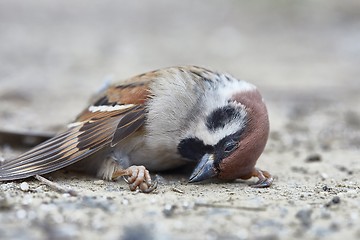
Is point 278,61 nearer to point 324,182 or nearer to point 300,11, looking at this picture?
point 300,11

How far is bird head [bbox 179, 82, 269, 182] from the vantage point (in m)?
4.49

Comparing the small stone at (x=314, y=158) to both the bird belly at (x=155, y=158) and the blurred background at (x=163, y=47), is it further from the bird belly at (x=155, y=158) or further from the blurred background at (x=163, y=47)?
the blurred background at (x=163, y=47)

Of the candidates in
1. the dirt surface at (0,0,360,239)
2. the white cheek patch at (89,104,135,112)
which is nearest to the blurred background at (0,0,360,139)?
the dirt surface at (0,0,360,239)

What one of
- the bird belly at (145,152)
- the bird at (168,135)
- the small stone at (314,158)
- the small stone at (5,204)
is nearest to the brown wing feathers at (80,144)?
the bird at (168,135)

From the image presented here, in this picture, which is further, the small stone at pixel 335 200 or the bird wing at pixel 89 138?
the bird wing at pixel 89 138

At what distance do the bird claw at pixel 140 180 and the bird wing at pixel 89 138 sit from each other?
0.92 ft

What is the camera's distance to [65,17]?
14641 millimetres

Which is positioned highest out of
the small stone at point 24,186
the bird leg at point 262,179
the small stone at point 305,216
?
the small stone at point 305,216

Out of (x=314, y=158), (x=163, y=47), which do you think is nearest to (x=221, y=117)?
(x=314, y=158)

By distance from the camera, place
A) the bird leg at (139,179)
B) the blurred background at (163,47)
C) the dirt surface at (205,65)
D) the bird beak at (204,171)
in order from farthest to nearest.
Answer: the blurred background at (163,47) < the bird beak at (204,171) < the bird leg at (139,179) < the dirt surface at (205,65)

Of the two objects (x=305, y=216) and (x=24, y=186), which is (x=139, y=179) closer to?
(x=24, y=186)

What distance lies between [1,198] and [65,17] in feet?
37.4

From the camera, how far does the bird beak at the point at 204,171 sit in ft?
Result: 14.7

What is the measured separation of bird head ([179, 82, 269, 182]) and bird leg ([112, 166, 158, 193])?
1.08 feet
